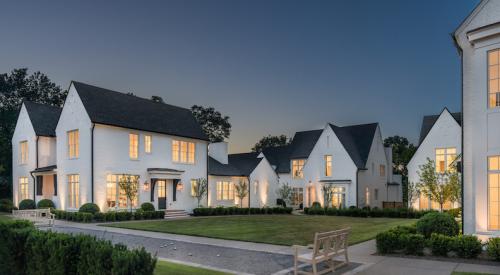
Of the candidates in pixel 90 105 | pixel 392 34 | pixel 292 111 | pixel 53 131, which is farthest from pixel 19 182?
pixel 392 34

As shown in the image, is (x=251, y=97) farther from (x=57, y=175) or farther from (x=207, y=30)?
(x=57, y=175)

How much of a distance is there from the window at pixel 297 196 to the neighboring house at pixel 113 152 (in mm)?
10631

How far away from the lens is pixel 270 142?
74.9 metres

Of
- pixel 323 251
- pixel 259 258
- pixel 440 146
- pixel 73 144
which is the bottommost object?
pixel 259 258

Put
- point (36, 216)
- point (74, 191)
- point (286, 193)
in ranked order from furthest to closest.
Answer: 1. point (286, 193)
2. point (74, 191)
3. point (36, 216)

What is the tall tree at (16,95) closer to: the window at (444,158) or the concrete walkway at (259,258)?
the concrete walkway at (259,258)

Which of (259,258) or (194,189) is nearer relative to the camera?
(259,258)

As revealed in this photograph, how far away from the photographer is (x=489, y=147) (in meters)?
11.4

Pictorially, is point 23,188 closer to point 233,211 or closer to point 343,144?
point 233,211

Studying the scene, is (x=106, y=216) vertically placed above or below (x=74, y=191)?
below

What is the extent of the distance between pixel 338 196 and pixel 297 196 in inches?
229

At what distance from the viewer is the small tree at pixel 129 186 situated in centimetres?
2573

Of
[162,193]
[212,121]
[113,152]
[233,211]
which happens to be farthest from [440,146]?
[212,121]

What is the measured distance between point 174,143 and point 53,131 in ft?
31.4
